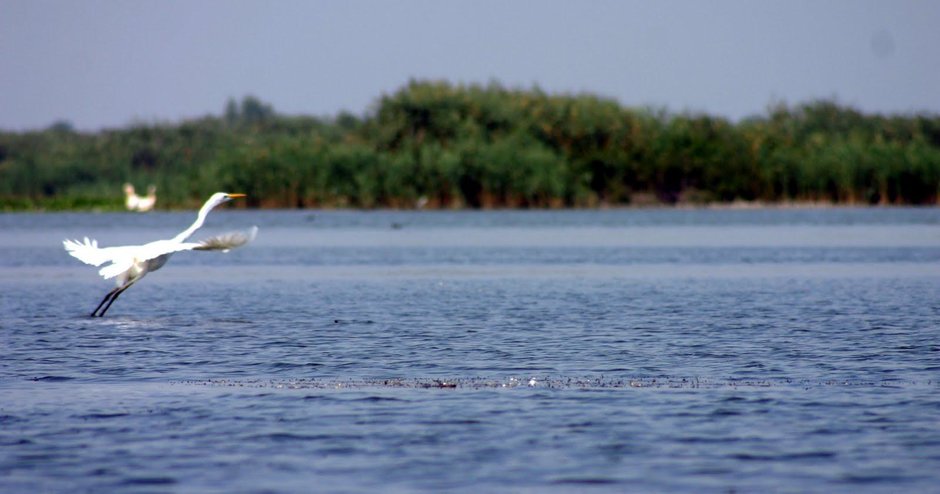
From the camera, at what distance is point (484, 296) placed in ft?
85.9

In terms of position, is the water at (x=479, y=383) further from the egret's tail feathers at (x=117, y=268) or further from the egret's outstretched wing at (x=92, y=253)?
the egret's outstretched wing at (x=92, y=253)

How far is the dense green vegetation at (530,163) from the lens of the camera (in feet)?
256

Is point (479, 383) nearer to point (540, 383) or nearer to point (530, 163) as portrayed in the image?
point (540, 383)

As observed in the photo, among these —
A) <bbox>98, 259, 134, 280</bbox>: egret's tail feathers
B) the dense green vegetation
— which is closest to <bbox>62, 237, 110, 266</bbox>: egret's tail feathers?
<bbox>98, 259, 134, 280</bbox>: egret's tail feathers

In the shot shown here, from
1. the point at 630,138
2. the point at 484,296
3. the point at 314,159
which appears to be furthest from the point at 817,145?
the point at 484,296

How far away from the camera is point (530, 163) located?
78.4 m

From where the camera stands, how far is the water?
9.66 metres

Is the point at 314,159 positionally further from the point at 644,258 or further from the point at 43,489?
the point at 43,489

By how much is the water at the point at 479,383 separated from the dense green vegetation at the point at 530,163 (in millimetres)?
46295

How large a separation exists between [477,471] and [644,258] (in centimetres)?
2949

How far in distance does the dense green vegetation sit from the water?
46295 millimetres

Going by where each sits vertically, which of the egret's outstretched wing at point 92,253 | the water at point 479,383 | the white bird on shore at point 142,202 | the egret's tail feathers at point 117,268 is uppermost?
the white bird on shore at point 142,202

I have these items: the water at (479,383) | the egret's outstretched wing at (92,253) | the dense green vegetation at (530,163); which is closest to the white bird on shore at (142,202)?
the dense green vegetation at (530,163)

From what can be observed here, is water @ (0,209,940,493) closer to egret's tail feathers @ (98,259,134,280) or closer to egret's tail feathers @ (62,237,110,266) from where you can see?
egret's tail feathers @ (98,259,134,280)
